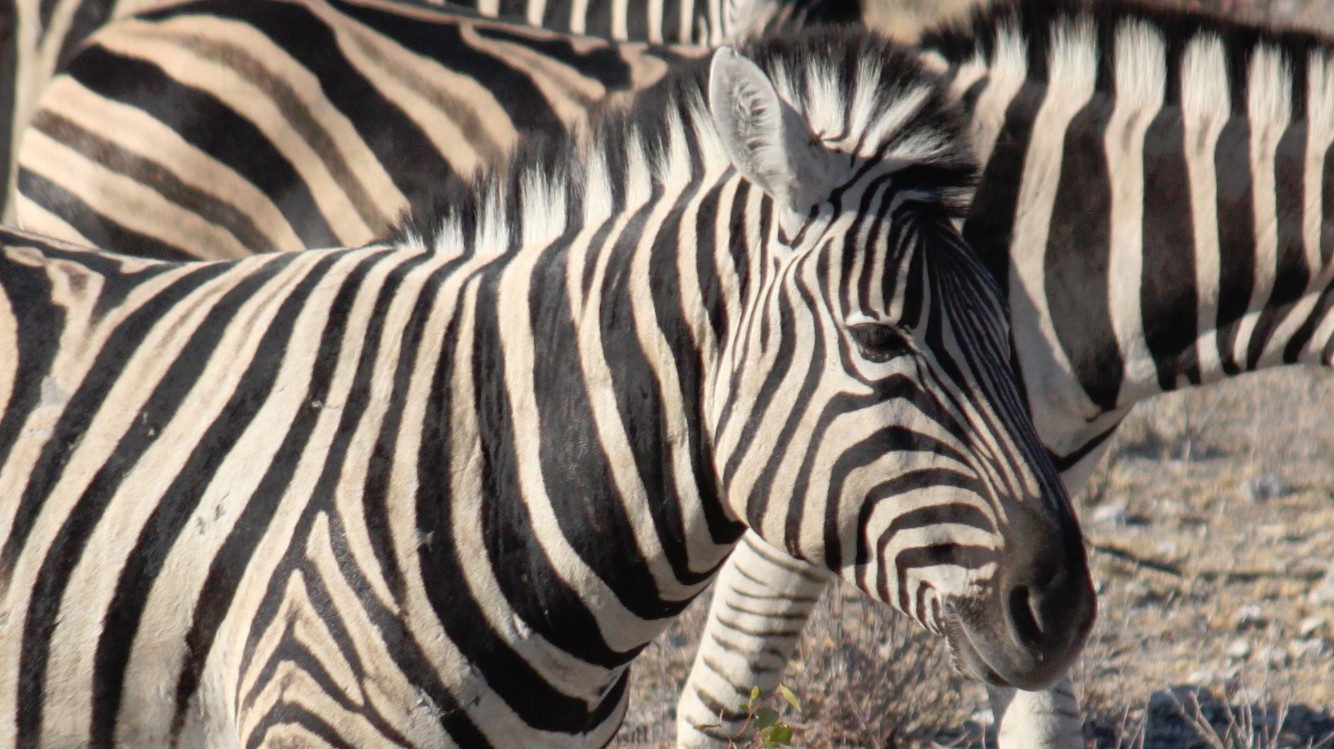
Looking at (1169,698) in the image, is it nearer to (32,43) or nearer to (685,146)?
(685,146)

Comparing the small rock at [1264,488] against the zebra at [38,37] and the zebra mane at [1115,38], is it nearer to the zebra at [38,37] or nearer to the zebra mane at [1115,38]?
the zebra at [38,37]

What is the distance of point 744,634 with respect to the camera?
4.08 m

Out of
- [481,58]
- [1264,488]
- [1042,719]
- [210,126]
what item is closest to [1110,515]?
[1264,488]

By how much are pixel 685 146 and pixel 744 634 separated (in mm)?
1942

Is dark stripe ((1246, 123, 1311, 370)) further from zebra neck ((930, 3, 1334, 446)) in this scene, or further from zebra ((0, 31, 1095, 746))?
zebra ((0, 31, 1095, 746))

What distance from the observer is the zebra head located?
2.15 m

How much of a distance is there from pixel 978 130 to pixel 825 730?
5.92ft

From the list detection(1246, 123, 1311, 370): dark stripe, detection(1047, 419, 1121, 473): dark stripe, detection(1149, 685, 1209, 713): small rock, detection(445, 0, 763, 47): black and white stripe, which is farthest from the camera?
detection(445, 0, 763, 47): black and white stripe

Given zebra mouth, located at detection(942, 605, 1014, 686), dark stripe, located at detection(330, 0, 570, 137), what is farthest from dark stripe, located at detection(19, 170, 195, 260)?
Result: zebra mouth, located at detection(942, 605, 1014, 686)

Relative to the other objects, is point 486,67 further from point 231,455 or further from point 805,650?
point 231,455

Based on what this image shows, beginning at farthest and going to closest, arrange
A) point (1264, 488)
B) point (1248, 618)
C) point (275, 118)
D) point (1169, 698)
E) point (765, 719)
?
point (1264, 488) → point (1248, 618) → point (1169, 698) → point (275, 118) → point (765, 719)

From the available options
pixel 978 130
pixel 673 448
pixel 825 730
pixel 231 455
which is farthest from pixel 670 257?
pixel 825 730

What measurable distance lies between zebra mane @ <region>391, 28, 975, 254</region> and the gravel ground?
5.93ft

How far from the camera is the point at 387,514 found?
7.63ft
